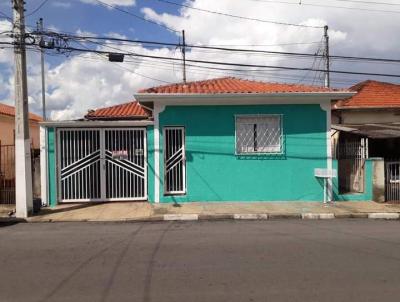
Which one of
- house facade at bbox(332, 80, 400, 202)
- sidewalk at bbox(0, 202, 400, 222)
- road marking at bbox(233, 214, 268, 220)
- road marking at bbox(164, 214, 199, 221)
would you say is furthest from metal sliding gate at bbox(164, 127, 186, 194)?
house facade at bbox(332, 80, 400, 202)

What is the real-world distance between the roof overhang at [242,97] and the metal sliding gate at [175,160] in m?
0.97

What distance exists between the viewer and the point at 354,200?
1436 cm

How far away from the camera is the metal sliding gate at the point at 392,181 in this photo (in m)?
14.3

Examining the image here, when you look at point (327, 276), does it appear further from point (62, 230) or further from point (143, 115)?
point (143, 115)

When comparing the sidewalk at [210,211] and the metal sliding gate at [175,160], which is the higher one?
the metal sliding gate at [175,160]

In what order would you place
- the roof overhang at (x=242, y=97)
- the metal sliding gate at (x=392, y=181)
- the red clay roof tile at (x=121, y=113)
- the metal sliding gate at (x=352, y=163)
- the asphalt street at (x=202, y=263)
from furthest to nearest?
1. the red clay roof tile at (x=121, y=113)
2. the metal sliding gate at (x=352, y=163)
3. the metal sliding gate at (x=392, y=181)
4. the roof overhang at (x=242, y=97)
5. the asphalt street at (x=202, y=263)

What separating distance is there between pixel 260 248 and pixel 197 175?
6.46 m

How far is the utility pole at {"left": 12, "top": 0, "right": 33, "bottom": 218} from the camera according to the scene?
39.8 feet

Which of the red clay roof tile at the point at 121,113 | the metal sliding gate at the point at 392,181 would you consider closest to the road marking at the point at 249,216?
the metal sliding gate at the point at 392,181

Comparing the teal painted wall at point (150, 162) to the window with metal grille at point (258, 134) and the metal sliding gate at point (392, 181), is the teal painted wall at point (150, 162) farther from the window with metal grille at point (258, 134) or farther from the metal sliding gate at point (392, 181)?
the metal sliding gate at point (392, 181)

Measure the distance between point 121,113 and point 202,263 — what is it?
15.0 metres

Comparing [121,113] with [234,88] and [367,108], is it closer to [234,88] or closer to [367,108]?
[234,88]

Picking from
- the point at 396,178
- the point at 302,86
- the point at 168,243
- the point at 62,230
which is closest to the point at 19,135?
the point at 62,230

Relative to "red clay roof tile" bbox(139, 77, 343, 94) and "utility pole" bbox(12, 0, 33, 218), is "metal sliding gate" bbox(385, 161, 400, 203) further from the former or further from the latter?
"utility pole" bbox(12, 0, 33, 218)
